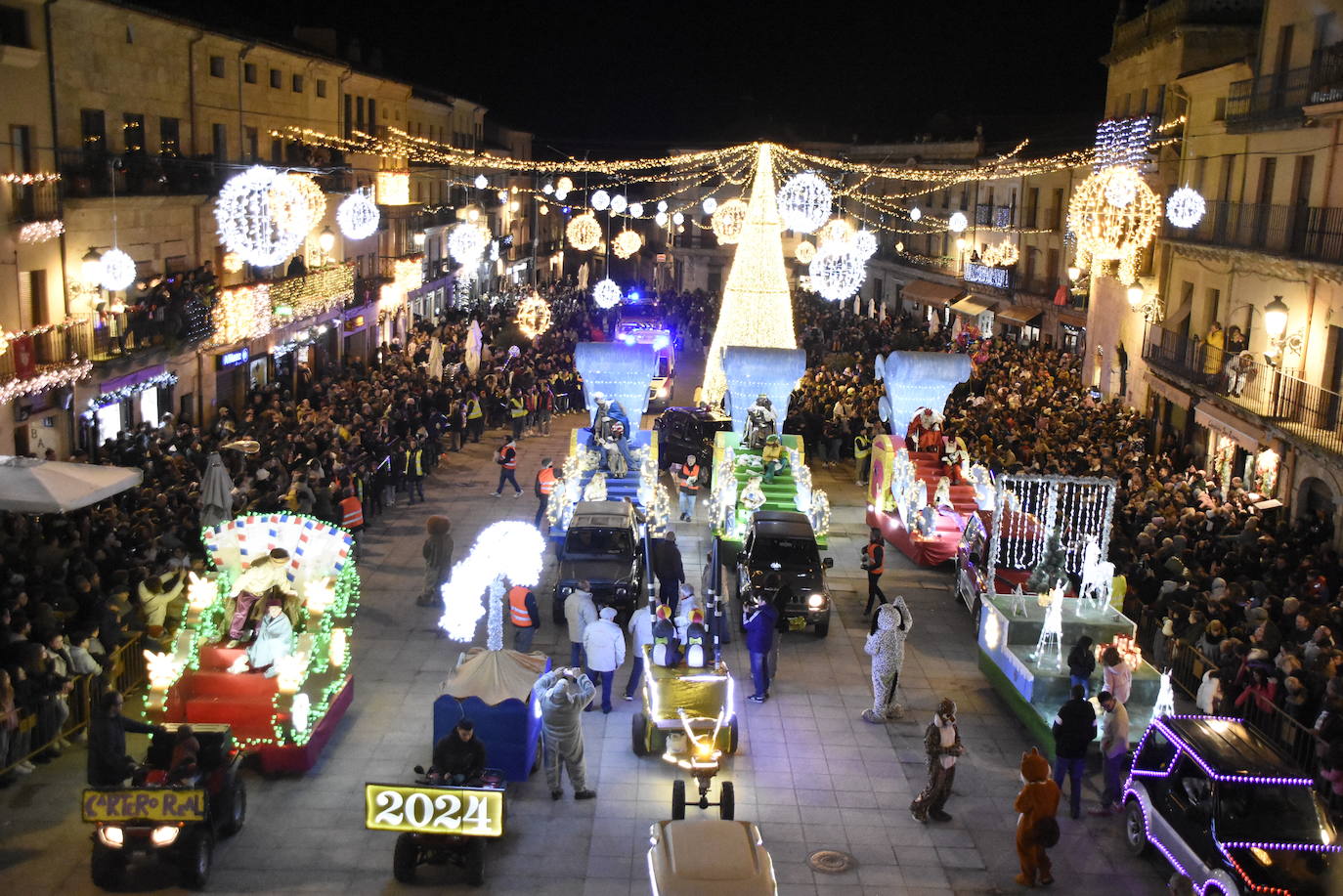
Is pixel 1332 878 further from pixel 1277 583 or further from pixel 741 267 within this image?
pixel 741 267

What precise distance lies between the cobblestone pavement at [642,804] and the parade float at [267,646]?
50 centimetres

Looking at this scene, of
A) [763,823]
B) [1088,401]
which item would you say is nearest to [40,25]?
[763,823]

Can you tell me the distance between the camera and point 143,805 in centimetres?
996

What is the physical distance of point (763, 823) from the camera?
11914mm

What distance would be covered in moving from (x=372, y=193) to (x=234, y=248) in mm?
19850

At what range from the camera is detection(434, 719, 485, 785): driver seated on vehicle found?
10500 mm

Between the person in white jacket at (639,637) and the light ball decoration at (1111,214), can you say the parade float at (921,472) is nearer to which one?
the light ball decoration at (1111,214)

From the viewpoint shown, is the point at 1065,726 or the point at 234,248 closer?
the point at 1065,726

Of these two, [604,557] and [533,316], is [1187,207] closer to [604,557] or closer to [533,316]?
[604,557]

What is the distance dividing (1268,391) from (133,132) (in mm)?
22153

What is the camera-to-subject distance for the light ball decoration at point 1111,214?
22.3m

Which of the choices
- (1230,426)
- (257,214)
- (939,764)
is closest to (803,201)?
(1230,426)

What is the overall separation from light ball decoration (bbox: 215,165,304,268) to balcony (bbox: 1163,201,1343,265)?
17.1 m

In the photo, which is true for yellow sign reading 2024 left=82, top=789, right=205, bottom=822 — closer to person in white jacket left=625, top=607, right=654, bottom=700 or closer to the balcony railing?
person in white jacket left=625, top=607, right=654, bottom=700
